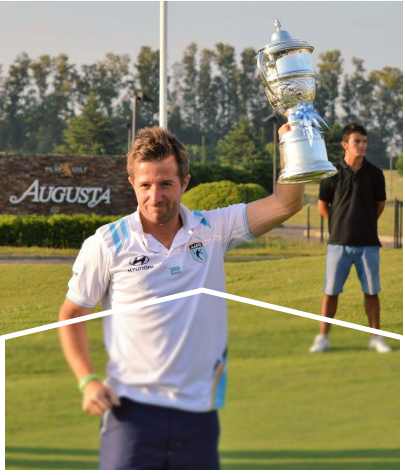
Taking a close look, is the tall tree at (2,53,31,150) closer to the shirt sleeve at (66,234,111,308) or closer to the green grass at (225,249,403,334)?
the green grass at (225,249,403,334)

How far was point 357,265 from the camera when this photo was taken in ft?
19.5

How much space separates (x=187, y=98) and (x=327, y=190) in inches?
1687

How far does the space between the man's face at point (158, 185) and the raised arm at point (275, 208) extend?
0.31 m

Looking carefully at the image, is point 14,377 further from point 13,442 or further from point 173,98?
point 173,98

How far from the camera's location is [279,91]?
331 cm

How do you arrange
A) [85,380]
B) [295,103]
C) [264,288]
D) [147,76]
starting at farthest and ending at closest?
[147,76] < [264,288] < [295,103] < [85,380]

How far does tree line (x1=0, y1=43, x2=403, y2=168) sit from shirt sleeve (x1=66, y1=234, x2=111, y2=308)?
1604 inches

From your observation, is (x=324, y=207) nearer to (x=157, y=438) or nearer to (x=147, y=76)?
(x=157, y=438)

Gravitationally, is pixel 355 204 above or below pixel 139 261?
above

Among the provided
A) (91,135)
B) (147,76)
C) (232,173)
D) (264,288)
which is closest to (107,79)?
(147,76)

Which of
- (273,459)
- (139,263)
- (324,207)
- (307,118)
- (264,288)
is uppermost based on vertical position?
(307,118)

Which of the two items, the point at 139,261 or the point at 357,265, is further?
the point at 357,265

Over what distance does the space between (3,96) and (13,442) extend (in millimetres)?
46427

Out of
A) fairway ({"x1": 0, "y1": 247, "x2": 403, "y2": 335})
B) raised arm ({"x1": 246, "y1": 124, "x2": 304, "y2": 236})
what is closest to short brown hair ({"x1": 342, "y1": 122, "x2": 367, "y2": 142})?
fairway ({"x1": 0, "y1": 247, "x2": 403, "y2": 335})
